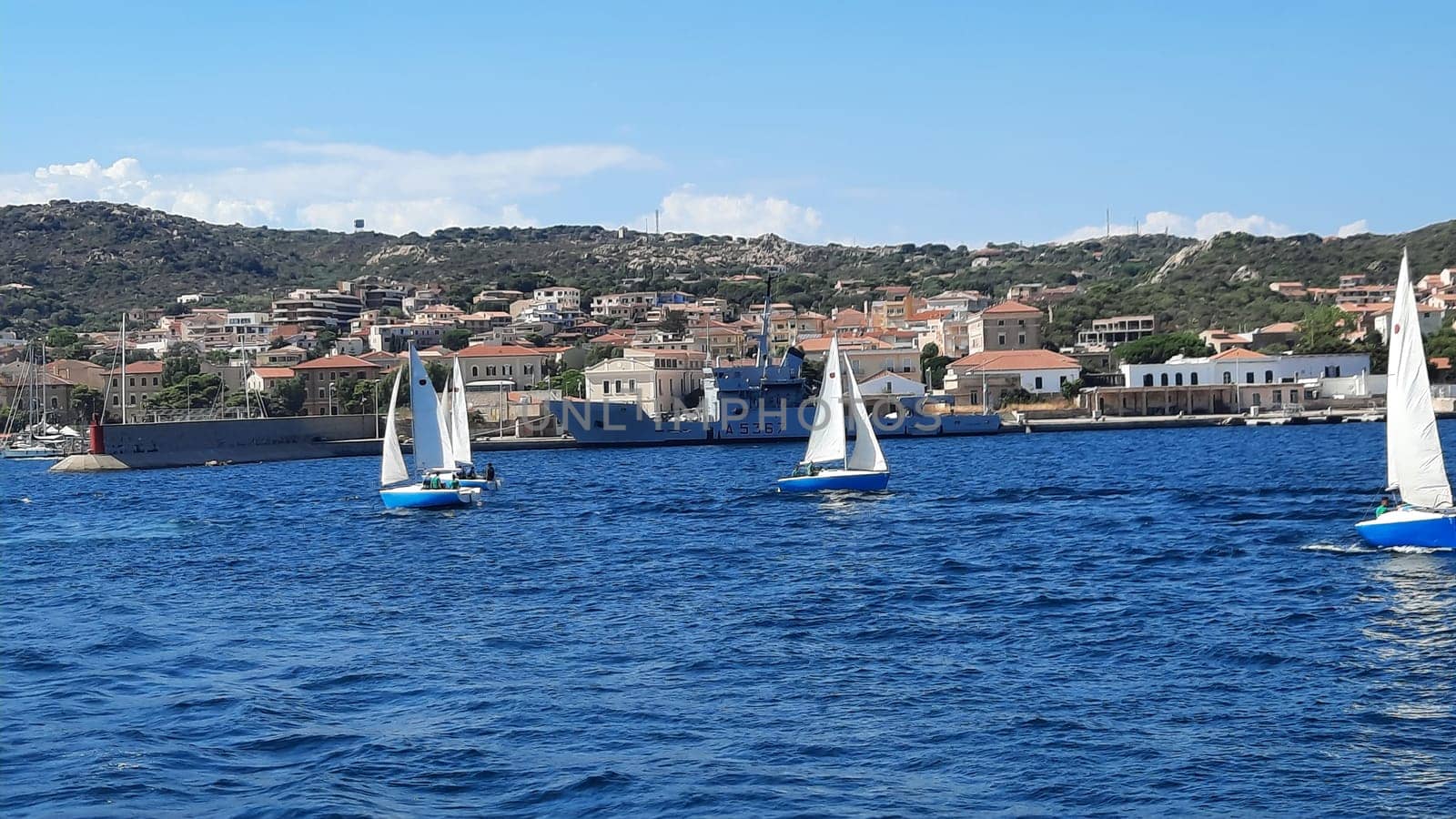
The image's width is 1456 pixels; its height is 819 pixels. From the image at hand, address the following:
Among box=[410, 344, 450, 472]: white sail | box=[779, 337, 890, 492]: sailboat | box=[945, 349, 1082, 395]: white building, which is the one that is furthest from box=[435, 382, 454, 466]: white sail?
box=[945, 349, 1082, 395]: white building

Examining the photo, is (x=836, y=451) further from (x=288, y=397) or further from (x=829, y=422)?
(x=288, y=397)

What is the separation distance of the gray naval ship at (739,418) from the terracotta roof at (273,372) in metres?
34.5

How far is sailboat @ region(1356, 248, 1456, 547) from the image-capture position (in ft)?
85.0

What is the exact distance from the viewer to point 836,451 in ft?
152

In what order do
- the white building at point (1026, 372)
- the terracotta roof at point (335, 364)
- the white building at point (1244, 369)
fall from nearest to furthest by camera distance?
the white building at point (1244, 369)
the white building at point (1026, 372)
the terracotta roof at point (335, 364)

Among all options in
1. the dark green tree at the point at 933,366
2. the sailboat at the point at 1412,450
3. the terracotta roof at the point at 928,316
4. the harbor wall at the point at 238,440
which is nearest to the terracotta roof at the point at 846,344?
the dark green tree at the point at 933,366

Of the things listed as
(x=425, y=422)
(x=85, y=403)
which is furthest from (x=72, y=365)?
(x=425, y=422)

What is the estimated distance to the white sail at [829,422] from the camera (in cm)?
4612

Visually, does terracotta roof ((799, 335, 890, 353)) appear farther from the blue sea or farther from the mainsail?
the blue sea

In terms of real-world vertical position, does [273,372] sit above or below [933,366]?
above

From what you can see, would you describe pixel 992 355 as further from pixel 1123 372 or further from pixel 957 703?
pixel 957 703

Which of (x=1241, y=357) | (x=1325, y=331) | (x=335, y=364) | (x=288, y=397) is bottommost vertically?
(x=288, y=397)

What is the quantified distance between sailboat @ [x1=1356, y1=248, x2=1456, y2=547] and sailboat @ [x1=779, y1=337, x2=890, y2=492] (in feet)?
66.6

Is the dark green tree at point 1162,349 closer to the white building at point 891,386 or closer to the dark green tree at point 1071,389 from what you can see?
the dark green tree at point 1071,389
